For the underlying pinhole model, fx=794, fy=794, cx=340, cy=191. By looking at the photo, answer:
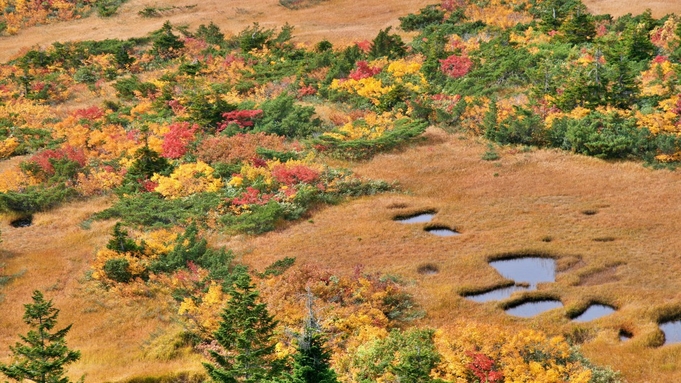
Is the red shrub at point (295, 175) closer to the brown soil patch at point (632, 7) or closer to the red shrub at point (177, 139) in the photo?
A: the red shrub at point (177, 139)

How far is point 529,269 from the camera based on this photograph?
28891 millimetres

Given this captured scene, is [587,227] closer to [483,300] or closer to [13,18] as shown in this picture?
[483,300]

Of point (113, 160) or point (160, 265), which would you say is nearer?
point (160, 265)

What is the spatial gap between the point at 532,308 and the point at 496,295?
1391mm

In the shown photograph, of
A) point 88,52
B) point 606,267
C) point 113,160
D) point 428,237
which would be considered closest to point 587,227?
point 606,267

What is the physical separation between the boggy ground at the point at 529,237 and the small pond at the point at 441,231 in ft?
1.00

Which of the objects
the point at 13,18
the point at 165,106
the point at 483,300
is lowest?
the point at 483,300

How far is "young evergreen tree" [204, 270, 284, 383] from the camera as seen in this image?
60.6ft

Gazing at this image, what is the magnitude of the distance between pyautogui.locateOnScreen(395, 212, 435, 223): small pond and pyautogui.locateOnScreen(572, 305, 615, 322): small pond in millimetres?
9314

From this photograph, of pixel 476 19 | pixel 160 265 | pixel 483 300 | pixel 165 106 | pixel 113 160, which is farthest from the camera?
pixel 476 19

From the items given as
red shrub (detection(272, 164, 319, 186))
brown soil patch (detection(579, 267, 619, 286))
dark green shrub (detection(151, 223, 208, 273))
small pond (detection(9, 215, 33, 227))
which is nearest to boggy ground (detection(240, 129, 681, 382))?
brown soil patch (detection(579, 267, 619, 286))

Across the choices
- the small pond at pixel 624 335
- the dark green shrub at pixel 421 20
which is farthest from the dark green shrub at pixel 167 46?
the small pond at pixel 624 335

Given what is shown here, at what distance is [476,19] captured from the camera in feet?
191

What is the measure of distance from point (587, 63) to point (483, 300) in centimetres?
2210
